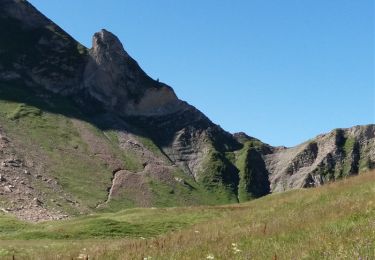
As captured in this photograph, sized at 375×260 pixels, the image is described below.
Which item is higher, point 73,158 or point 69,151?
point 69,151

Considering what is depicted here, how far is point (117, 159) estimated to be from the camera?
16388cm

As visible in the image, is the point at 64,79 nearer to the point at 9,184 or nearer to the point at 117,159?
the point at 117,159

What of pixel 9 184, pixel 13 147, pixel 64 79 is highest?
pixel 64 79

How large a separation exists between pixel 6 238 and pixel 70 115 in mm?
145019

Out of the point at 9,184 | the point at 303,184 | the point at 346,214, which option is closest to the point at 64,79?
the point at 9,184

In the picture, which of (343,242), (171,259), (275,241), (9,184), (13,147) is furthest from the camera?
(13,147)

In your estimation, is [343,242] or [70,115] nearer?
[343,242]

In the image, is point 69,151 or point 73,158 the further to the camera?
point 69,151

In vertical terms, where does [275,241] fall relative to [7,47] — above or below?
below

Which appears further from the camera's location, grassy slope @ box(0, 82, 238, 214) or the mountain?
grassy slope @ box(0, 82, 238, 214)

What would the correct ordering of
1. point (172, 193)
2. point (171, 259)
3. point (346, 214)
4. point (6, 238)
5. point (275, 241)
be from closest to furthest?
point (171, 259)
point (275, 241)
point (346, 214)
point (6, 238)
point (172, 193)

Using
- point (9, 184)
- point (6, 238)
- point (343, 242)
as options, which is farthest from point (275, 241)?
point (9, 184)

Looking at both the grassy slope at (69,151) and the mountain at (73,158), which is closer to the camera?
the mountain at (73,158)

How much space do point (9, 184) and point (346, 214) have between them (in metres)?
113
